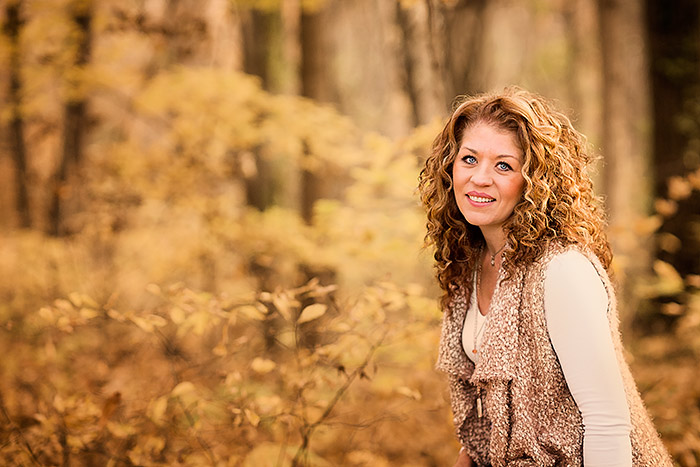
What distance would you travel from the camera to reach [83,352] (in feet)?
22.2

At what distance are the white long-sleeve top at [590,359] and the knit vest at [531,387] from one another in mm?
63

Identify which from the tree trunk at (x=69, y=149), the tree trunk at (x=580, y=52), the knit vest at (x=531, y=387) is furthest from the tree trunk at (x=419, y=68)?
the tree trunk at (x=580, y=52)

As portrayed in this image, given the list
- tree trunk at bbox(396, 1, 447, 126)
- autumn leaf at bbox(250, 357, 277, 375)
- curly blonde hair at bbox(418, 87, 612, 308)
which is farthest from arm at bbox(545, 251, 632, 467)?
tree trunk at bbox(396, 1, 447, 126)

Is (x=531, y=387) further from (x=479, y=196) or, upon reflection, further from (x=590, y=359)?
(x=479, y=196)

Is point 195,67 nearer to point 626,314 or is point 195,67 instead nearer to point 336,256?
point 336,256

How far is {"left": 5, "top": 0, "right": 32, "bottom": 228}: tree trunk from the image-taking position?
6.43m

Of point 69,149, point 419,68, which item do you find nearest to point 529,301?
point 419,68

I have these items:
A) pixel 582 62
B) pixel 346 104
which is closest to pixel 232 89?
pixel 346 104

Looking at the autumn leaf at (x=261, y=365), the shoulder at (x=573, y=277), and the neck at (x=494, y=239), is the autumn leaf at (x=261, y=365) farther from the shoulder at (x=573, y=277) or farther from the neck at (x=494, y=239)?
the shoulder at (x=573, y=277)

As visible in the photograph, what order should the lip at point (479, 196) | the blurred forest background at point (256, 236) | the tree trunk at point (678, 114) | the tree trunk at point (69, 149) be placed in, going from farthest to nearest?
the tree trunk at point (69, 149) < the tree trunk at point (678, 114) < the blurred forest background at point (256, 236) < the lip at point (479, 196)

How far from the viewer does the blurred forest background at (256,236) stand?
374cm

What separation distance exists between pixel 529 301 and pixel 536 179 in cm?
41

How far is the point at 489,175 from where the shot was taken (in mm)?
2090

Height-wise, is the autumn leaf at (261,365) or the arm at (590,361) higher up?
the arm at (590,361)
